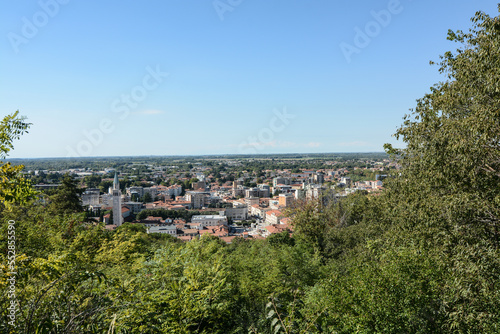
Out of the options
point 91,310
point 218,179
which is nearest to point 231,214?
point 218,179

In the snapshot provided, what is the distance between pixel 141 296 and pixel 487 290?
5.83 m

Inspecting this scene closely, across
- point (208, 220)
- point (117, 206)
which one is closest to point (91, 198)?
point (117, 206)

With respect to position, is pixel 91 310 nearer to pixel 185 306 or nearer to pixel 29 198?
pixel 29 198

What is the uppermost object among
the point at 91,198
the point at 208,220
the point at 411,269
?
the point at 411,269

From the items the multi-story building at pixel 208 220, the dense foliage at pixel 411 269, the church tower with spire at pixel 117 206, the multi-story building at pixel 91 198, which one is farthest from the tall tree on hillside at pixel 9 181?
the multi-story building at pixel 91 198

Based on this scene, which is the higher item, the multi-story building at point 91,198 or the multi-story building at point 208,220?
the multi-story building at point 91,198

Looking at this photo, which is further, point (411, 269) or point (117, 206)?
point (117, 206)

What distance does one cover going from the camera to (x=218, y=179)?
151 metres

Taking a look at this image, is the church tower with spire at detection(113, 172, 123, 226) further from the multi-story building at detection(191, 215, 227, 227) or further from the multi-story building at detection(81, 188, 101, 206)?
the multi-story building at detection(81, 188, 101, 206)

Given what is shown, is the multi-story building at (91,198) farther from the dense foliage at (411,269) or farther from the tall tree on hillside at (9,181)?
the tall tree on hillside at (9,181)

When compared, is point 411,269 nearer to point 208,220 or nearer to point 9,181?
point 9,181

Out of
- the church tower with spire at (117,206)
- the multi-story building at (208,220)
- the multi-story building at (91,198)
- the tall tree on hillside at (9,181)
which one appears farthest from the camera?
the multi-story building at (91,198)

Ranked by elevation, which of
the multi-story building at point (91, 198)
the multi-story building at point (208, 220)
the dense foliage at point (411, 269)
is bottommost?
the multi-story building at point (208, 220)

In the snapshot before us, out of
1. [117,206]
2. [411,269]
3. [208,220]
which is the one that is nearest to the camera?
[411,269]
